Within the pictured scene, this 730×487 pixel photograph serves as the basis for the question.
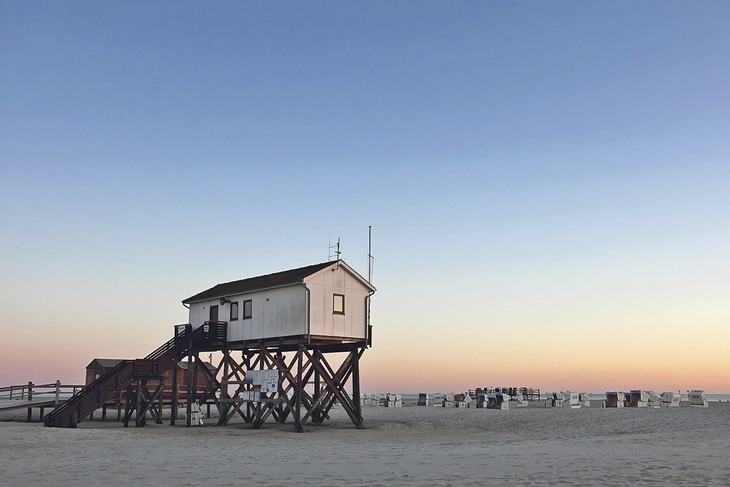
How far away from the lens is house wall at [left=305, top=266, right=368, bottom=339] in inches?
1373

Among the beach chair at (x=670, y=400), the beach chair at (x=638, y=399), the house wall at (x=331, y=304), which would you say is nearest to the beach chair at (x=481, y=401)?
the beach chair at (x=638, y=399)

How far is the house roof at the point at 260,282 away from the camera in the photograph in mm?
35562

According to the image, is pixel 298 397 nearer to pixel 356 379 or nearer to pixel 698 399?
pixel 356 379

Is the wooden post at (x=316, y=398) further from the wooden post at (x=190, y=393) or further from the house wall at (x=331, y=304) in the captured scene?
the wooden post at (x=190, y=393)

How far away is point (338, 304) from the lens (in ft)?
118

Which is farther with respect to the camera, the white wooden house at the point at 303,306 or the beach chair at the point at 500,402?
the beach chair at the point at 500,402

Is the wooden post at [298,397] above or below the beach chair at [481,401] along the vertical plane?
above

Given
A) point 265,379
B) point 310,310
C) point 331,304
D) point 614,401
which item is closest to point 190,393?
point 265,379

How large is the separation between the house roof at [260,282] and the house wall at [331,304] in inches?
23.4

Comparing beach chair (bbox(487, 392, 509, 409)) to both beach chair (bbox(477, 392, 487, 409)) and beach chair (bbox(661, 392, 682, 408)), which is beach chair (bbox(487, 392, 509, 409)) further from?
beach chair (bbox(661, 392, 682, 408))

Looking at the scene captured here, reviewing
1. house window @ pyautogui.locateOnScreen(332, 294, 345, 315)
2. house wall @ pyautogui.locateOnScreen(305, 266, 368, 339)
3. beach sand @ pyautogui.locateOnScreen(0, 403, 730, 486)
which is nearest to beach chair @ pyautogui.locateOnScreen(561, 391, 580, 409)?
beach sand @ pyautogui.locateOnScreen(0, 403, 730, 486)

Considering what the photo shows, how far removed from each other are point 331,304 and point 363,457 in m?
16.6

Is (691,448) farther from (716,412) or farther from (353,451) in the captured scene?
(716,412)

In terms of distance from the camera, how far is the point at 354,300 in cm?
3669
